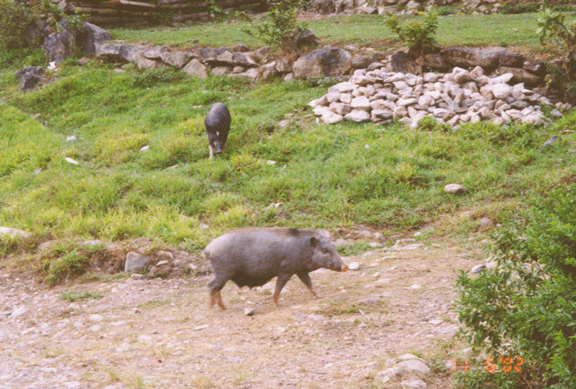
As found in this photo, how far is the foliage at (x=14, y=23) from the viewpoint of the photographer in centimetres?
1594

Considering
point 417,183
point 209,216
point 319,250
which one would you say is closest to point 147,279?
point 209,216

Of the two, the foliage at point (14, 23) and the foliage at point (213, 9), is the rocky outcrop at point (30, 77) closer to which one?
the foliage at point (14, 23)

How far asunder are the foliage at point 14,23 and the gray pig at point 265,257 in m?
14.6

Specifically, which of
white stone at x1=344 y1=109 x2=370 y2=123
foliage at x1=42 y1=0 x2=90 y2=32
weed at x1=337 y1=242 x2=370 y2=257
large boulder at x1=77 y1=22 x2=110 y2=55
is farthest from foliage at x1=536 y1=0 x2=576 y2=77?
foliage at x1=42 y1=0 x2=90 y2=32

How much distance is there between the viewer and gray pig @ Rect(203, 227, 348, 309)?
4.69 meters

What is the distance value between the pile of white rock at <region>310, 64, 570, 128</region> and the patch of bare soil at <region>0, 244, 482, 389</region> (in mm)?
Result: 3752

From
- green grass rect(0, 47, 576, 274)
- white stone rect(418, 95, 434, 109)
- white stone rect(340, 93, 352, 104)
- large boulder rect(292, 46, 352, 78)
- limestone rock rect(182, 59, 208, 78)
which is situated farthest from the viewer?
limestone rock rect(182, 59, 208, 78)

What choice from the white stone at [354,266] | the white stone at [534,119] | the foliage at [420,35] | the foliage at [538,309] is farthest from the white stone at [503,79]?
the foliage at [538,309]

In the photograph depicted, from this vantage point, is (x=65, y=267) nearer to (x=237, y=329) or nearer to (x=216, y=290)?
(x=216, y=290)

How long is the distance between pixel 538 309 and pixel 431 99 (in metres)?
7.07

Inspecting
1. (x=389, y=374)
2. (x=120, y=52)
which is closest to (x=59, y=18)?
(x=120, y=52)

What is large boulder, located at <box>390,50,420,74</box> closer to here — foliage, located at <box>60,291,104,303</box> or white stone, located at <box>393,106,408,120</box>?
white stone, located at <box>393,106,408,120</box>

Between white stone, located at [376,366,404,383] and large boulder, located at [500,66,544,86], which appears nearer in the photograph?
white stone, located at [376,366,404,383]

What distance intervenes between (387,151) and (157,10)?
41.8ft
